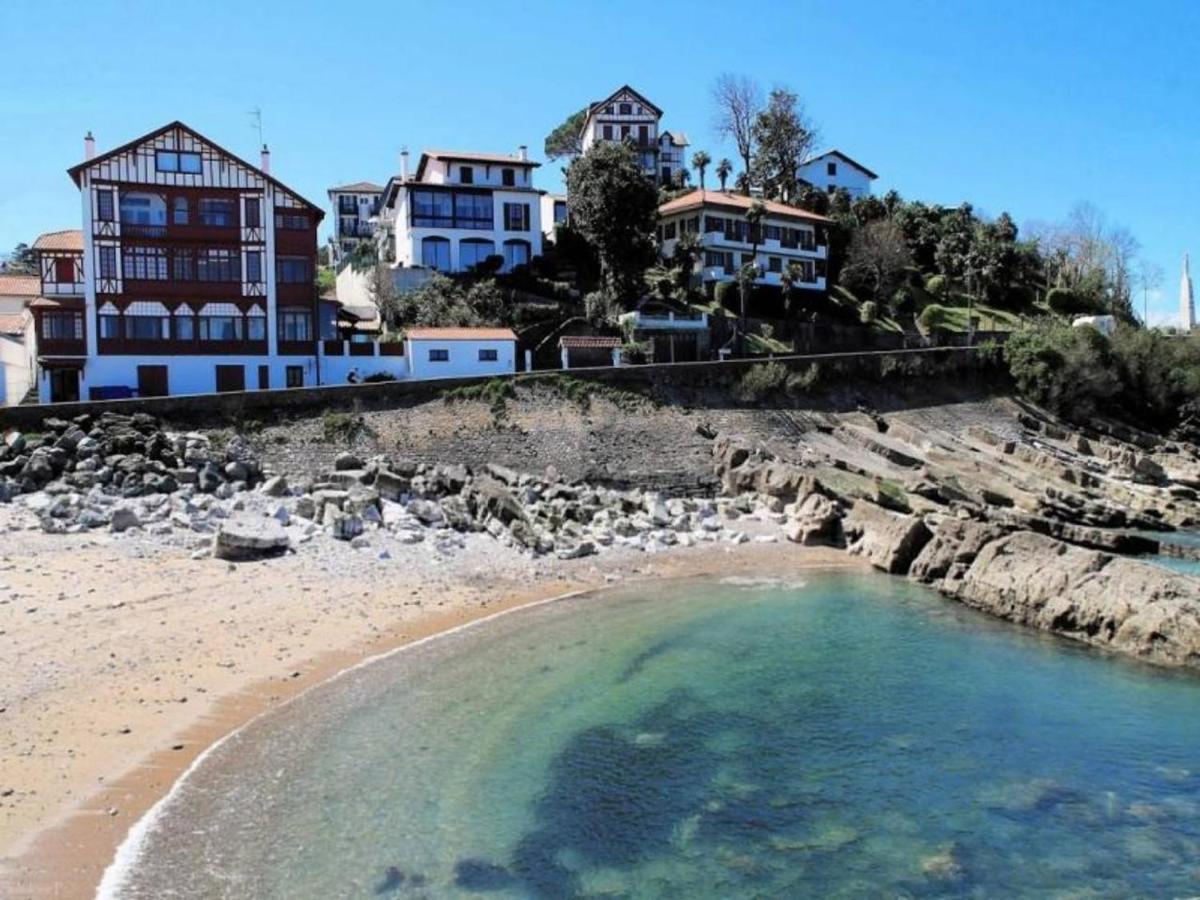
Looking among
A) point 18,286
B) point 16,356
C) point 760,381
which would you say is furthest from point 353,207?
point 760,381

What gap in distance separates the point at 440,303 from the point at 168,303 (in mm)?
13908

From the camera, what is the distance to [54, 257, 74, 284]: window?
144 feet

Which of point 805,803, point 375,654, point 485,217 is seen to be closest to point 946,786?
point 805,803

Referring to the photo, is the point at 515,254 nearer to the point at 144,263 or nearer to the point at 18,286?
the point at 144,263

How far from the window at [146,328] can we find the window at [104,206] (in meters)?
4.43

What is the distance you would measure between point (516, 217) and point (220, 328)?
24.0 m

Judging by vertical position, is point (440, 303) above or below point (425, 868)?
above

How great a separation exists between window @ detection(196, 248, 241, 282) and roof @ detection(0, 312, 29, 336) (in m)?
11.5

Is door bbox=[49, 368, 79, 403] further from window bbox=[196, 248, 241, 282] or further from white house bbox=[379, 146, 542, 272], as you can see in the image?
white house bbox=[379, 146, 542, 272]

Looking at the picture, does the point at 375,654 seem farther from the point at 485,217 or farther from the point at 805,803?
the point at 485,217

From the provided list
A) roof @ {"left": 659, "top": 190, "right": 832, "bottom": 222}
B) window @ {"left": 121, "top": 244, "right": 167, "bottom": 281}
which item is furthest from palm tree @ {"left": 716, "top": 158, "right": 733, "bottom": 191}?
window @ {"left": 121, "top": 244, "right": 167, "bottom": 281}

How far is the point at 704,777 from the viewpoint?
1655cm

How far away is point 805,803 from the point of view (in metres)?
15.7

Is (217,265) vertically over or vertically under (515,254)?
under
